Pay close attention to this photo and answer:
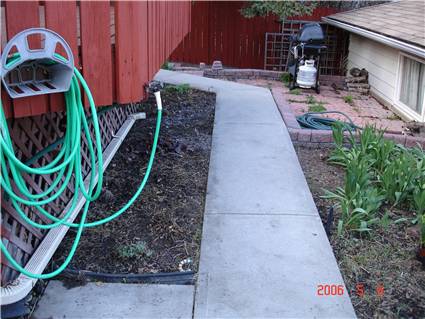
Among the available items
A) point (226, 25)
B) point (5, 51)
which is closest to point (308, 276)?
point (5, 51)

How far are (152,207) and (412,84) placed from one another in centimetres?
597

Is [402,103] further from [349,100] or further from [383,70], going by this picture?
[383,70]

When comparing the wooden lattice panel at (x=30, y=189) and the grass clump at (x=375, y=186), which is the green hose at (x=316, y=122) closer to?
the grass clump at (x=375, y=186)

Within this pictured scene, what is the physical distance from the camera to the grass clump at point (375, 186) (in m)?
3.85

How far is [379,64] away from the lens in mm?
10070

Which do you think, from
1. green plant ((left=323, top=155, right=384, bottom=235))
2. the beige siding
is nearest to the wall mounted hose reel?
green plant ((left=323, top=155, right=384, bottom=235))

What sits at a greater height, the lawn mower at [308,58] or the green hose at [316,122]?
the lawn mower at [308,58]

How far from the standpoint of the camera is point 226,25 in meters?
14.3

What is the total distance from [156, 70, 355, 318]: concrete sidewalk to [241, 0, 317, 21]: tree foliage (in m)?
7.53

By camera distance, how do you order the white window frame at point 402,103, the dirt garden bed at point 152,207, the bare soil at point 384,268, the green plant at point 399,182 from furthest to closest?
the white window frame at point 402,103 → the green plant at point 399,182 → the dirt garden bed at point 152,207 → the bare soil at point 384,268

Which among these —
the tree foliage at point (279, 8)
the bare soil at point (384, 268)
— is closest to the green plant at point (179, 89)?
the bare soil at point (384, 268)

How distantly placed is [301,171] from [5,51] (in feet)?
11.0

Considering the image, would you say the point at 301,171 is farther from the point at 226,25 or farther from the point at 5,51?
the point at 226,25

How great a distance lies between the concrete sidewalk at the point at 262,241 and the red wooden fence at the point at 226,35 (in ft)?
29.5
